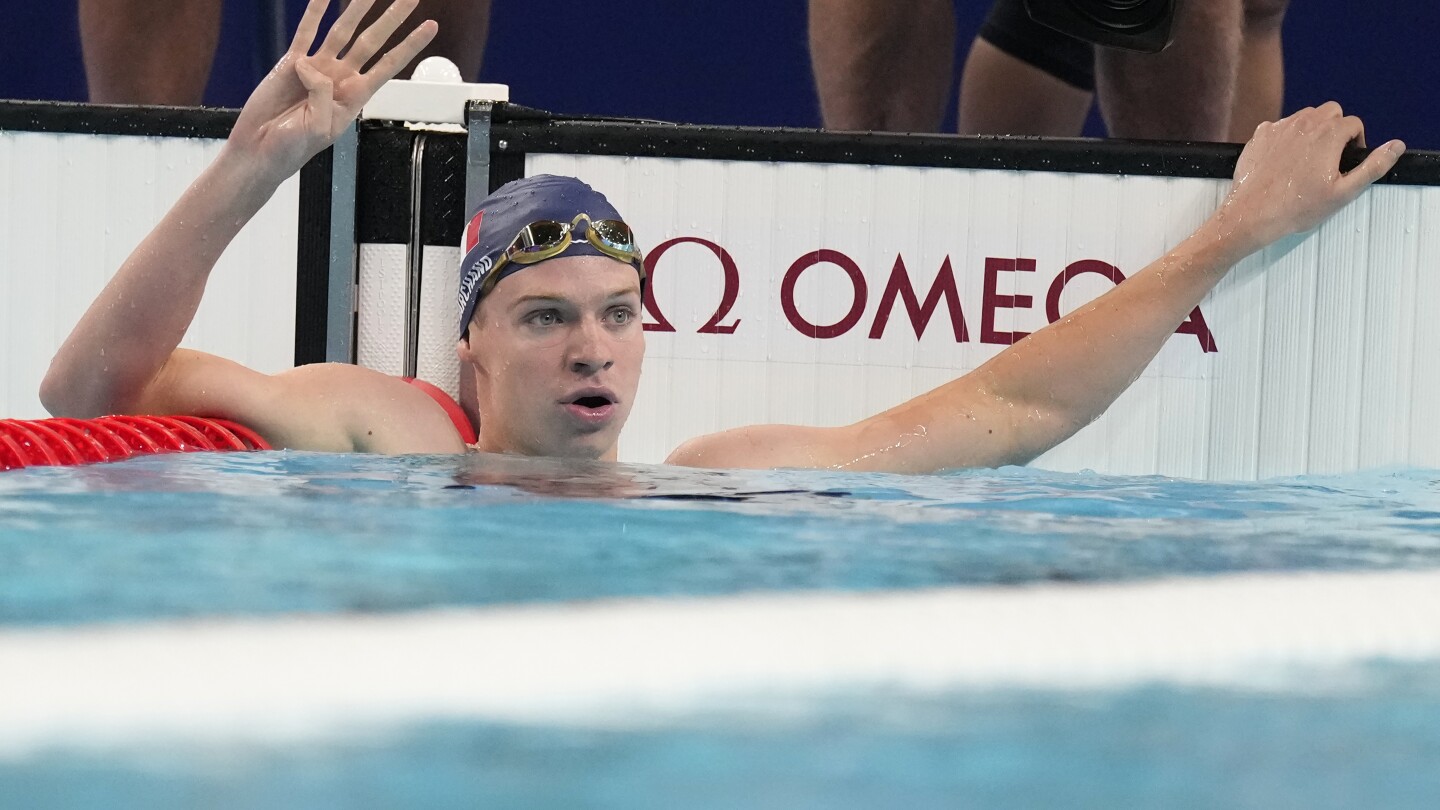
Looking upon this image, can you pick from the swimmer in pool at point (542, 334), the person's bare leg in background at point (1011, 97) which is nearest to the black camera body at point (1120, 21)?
the swimmer in pool at point (542, 334)

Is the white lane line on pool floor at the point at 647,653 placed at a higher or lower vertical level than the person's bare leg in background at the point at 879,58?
lower

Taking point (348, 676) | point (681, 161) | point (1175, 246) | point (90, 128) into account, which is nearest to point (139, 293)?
point (90, 128)

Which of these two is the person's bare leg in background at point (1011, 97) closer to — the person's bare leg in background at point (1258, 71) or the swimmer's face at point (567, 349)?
the person's bare leg in background at point (1258, 71)

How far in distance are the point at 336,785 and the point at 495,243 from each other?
1599 mm

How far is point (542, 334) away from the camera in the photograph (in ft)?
7.80

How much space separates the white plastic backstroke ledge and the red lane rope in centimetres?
76

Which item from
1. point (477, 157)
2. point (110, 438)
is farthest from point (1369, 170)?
point (110, 438)

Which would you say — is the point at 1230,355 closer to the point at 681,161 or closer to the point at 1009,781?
the point at 681,161

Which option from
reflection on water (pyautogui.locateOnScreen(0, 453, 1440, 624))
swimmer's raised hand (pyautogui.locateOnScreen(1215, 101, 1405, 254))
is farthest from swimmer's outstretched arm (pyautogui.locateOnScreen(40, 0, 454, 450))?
swimmer's raised hand (pyautogui.locateOnScreen(1215, 101, 1405, 254))

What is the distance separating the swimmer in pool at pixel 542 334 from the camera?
6.89 ft

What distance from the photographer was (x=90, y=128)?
8.96 feet

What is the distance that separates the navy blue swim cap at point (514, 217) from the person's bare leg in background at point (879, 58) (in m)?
0.86

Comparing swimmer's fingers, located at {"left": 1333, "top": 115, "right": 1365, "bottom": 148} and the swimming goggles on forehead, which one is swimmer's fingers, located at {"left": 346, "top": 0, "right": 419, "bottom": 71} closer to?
the swimming goggles on forehead

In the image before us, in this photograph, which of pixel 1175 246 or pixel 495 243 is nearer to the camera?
pixel 495 243
